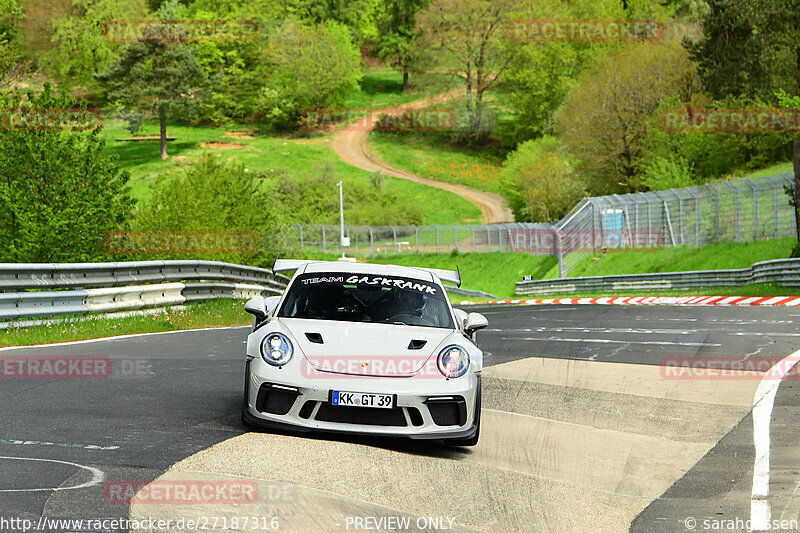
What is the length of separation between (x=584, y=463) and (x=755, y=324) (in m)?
11.6

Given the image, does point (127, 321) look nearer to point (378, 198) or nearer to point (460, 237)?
point (460, 237)

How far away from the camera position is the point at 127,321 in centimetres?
1627

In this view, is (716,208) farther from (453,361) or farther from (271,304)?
(453,361)

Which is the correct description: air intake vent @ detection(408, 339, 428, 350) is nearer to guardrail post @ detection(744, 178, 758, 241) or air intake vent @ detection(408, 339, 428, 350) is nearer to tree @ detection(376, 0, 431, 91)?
guardrail post @ detection(744, 178, 758, 241)

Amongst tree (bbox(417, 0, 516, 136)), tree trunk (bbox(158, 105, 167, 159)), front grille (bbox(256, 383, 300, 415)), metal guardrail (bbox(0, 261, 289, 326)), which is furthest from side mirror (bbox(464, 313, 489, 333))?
tree (bbox(417, 0, 516, 136))

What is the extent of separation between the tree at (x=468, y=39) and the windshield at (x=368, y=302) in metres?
99.6

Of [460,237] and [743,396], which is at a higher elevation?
[743,396]

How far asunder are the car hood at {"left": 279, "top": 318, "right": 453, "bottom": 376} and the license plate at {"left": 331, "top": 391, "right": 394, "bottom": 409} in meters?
0.18

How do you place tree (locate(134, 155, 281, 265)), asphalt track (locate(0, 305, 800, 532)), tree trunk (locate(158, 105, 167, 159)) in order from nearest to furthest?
asphalt track (locate(0, 305, 800, 532)), tree (locate(134, 155, 281, 265)), tree trunk (locate(158, 105, 167, 159))

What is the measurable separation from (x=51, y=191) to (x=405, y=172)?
7928 cm

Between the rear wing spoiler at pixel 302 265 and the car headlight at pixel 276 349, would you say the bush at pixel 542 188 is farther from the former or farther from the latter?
the car headlight at pixel 276 349

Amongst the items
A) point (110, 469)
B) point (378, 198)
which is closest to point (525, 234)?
point (378, 198)

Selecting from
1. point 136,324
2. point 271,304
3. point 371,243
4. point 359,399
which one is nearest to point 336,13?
point 371,243

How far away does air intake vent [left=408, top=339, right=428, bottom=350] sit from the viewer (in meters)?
7.05
